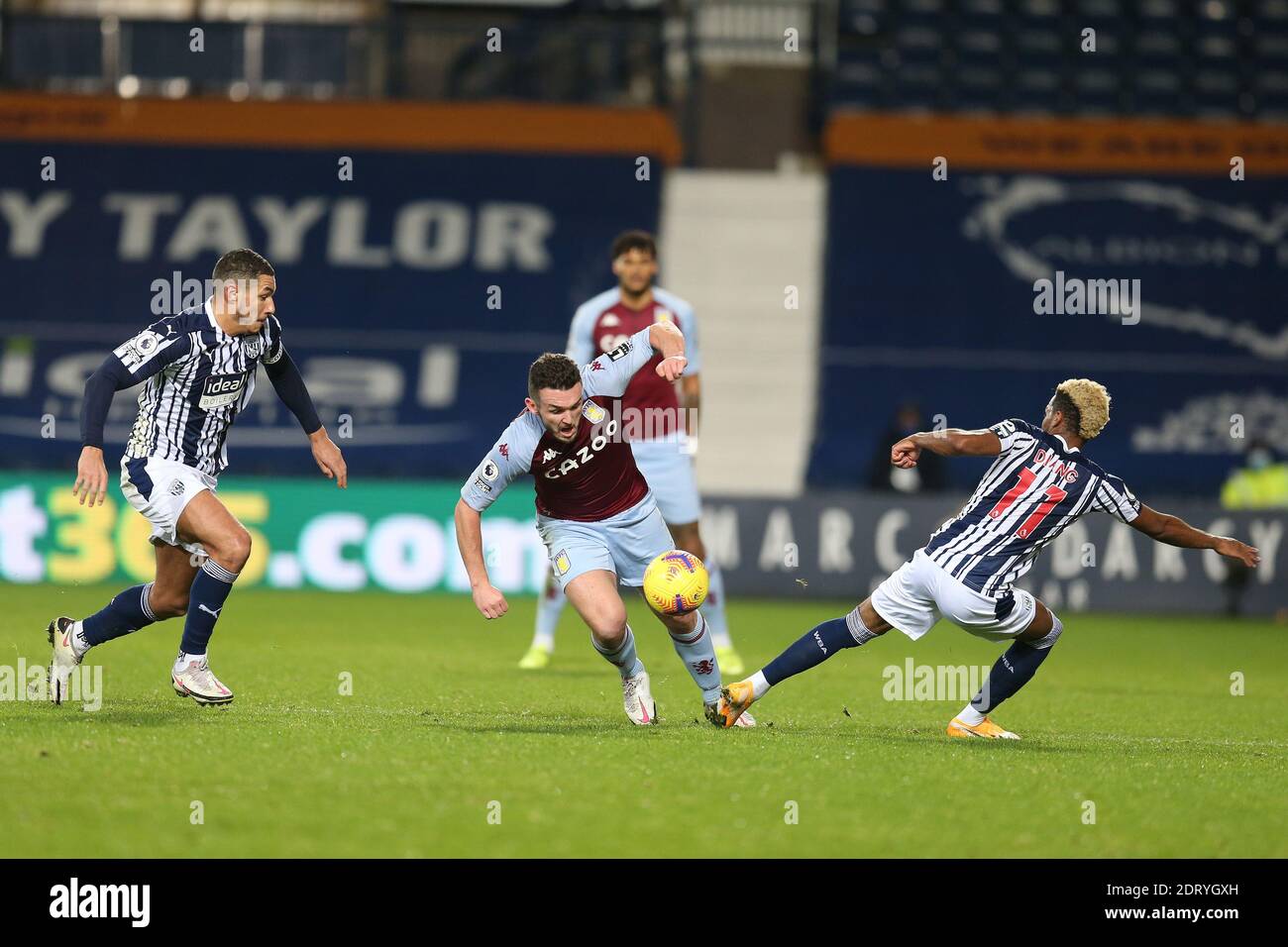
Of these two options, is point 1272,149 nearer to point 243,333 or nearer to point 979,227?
point 979,227

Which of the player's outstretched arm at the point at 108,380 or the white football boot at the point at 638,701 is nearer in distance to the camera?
the player's outstretched arm at the point at 108,380

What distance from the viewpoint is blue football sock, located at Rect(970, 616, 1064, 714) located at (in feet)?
24.1

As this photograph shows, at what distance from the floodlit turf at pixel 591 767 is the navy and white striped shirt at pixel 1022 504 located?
76cm

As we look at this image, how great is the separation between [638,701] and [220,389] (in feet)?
7.31

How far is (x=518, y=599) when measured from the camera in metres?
15.1

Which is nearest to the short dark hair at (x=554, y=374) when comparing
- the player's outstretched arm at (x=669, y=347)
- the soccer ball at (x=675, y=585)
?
the player's outstretched arm at (x=669, y=347)

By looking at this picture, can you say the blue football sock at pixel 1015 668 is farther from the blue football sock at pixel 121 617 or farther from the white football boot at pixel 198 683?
the blue football sock at pixel 121 617

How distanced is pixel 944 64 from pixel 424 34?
260 inches

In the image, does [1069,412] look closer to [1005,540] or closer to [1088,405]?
[1088,405]

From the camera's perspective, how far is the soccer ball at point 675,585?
697 centimetres

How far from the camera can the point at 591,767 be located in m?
6.12

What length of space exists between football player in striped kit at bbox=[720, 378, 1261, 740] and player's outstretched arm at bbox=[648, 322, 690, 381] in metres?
1.12

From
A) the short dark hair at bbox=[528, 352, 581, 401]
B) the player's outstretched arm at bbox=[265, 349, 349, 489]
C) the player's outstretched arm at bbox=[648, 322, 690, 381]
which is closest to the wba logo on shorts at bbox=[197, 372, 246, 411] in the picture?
the player's outstretched arm at bbox=[265, 349, 349, 489]

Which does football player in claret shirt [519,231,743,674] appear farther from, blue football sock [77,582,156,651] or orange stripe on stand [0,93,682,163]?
orange stripe on stand [0,93,682,163]
